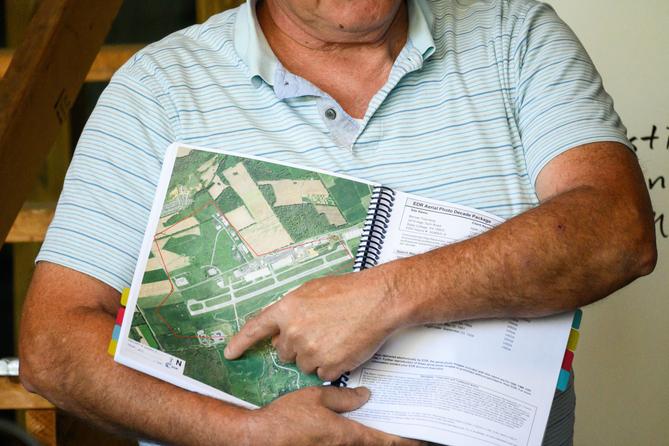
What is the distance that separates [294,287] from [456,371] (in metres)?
0.24

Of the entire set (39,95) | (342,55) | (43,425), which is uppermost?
(342,55)

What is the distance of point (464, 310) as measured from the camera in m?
1.15

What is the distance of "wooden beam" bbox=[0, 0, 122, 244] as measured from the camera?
143 centimetres

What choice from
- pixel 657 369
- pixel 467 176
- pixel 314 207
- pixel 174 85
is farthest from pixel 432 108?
pixel 657 369

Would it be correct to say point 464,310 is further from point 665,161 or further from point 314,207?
point 665,161

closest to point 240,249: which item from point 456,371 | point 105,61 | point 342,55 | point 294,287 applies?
point 294,287

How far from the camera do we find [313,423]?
113 cm

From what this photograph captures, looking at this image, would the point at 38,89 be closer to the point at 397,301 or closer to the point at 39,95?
the point at 39,95

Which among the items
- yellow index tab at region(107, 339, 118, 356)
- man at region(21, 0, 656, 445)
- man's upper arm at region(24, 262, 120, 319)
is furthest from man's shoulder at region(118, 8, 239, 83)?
yellow index tab at region(107, 339, 118, 356)

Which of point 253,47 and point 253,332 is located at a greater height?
point 253,47

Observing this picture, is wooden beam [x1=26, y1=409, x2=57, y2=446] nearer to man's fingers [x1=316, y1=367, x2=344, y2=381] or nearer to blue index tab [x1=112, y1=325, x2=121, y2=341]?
blue index tab [x1=112, y1=325, x2=121, y2=341]

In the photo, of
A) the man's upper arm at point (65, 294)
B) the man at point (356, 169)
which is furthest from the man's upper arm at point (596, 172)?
the man's upper arm at point (65, 294)

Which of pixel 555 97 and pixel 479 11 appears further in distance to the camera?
pixel 479 11

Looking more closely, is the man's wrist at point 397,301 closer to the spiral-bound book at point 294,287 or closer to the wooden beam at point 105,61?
the spiral-bound book at point 294,287
